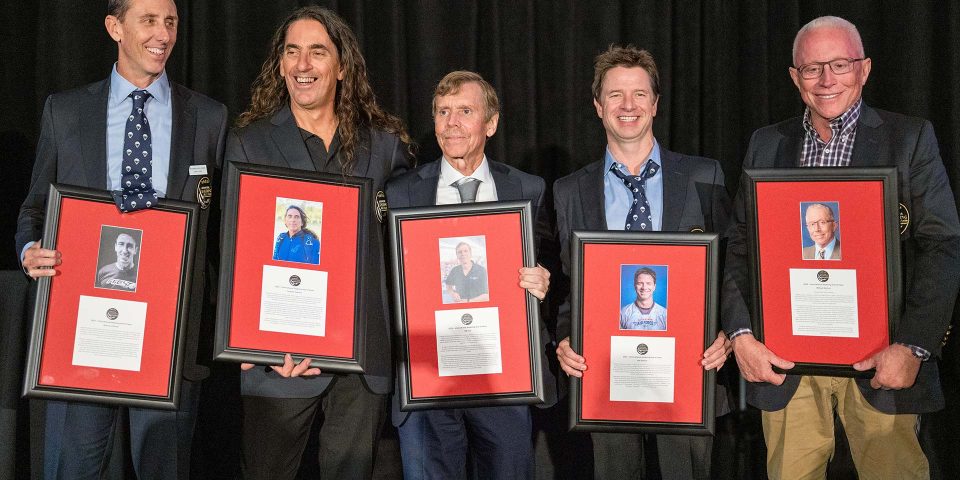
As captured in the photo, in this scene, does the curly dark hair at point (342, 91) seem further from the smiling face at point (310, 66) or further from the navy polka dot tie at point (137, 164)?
the navy polka dot tie at point (137, 164)

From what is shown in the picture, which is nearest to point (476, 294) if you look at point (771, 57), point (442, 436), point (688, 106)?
point (442, 436)

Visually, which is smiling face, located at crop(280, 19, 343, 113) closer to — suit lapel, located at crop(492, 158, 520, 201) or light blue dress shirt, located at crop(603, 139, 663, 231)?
suit lapel, located at crop(492, 158, 520, 201)

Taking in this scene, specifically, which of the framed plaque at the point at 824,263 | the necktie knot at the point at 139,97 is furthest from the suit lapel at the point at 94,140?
the framed plaque at the point at 824,263

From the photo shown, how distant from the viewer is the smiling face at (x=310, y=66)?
3199 millimetres

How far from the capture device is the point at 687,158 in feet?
10.6

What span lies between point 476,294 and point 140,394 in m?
1.11

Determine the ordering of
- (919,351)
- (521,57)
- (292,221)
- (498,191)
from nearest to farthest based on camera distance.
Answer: (919,351) → (292,221) → (498,191) → (521,57)

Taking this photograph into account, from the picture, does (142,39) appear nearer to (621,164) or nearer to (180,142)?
(180,142)

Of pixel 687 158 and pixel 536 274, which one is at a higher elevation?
pixel 687 158

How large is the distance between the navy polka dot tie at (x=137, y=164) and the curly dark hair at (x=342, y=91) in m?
0.32

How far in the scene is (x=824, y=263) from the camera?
2.88 metres

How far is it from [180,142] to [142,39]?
0.39 metres

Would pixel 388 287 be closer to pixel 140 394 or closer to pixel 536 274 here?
pixel 536 274

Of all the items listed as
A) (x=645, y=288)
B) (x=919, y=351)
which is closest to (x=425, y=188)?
(x=645, y=288)
